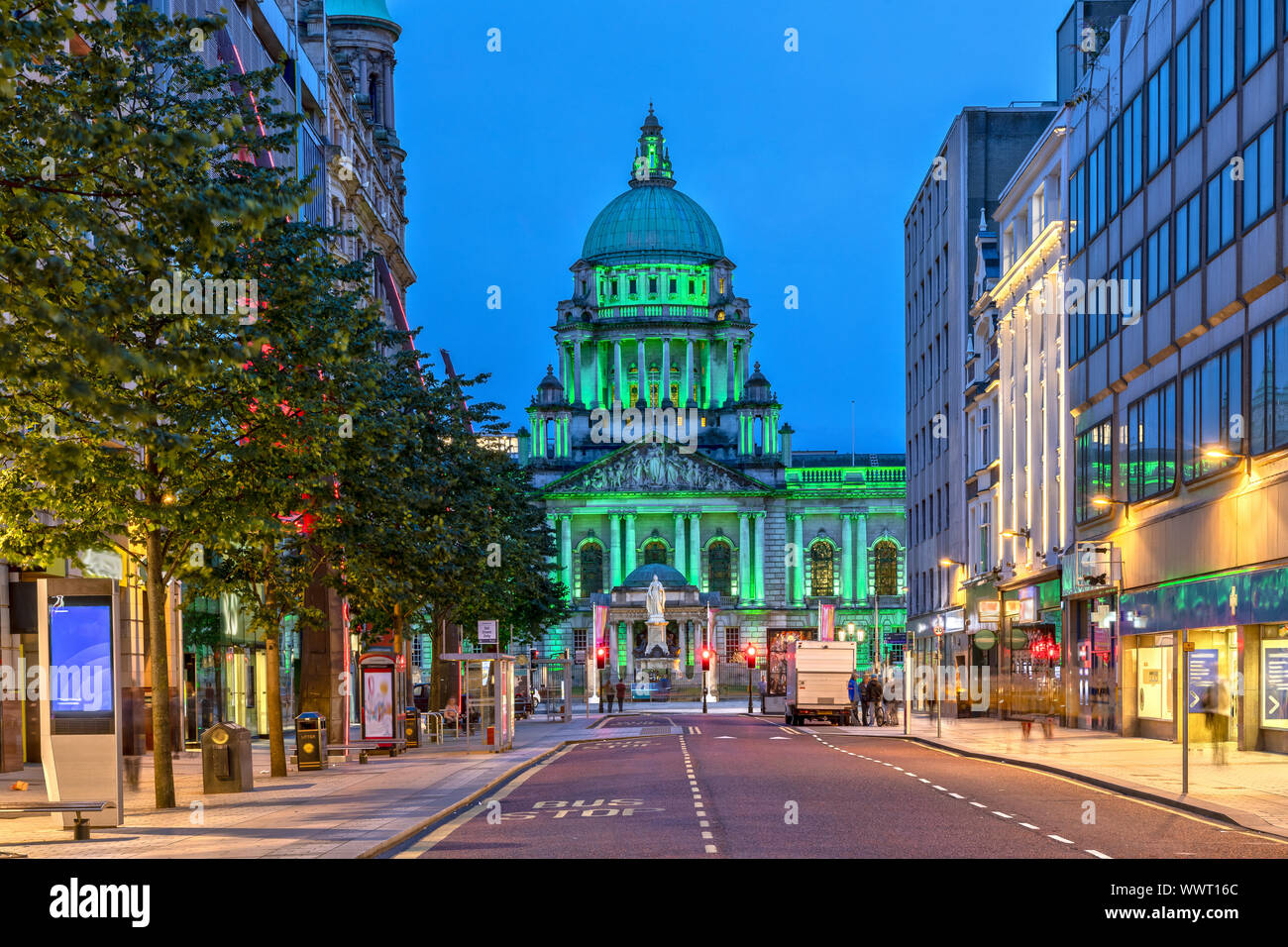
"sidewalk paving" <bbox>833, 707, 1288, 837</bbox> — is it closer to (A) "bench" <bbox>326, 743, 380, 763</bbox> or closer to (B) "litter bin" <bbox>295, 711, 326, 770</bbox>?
(A) "bench" <bbox>326, 743, 380, 763</bbox>

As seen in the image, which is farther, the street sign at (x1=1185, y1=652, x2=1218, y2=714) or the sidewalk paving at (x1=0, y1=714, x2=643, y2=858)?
the street sign at (x1=1185, y1=652, x2=1218, y2=714)

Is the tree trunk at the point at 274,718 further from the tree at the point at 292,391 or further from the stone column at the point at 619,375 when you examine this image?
the stone column at the point at 619,375

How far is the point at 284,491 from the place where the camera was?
2539cm

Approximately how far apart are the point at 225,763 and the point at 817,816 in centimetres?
1012

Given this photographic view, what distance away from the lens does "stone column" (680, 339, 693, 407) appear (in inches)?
6658

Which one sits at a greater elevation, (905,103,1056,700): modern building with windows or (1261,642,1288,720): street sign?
(905,103,1056,700): modern building with windows

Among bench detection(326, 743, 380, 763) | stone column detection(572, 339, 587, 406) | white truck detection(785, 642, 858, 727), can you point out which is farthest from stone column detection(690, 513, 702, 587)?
bench detection(326, 743, 380, 763)

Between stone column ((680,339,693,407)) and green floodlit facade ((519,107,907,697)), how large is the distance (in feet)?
0.51

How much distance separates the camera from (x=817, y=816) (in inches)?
910

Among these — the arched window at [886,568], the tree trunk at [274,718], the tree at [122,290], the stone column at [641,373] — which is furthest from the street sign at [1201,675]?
the stone column at [641,373]

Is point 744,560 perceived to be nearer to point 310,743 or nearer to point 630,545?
point 630,545

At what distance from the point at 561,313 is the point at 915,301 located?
81.3 m

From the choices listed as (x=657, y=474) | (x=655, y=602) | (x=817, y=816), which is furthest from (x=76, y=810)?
(x=657, y=474)
